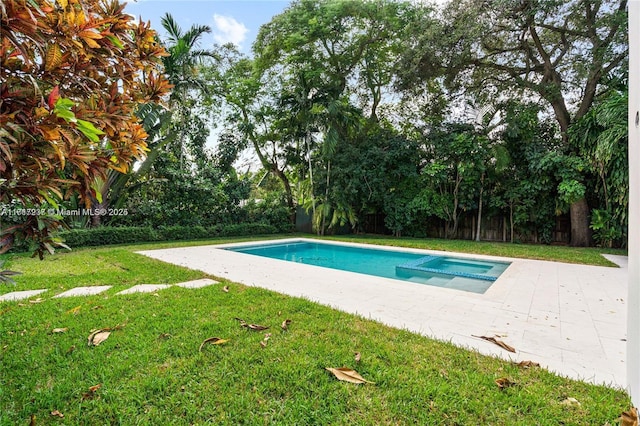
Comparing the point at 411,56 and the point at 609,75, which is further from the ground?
the point at 411,56

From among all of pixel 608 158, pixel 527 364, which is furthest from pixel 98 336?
pixel 608 158

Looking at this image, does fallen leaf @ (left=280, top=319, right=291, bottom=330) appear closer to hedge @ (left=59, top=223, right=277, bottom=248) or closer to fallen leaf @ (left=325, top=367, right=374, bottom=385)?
fallen leaf @ (left=325, top=367, right=374, bottom=385)

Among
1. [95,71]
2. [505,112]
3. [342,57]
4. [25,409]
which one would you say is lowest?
[25,409]

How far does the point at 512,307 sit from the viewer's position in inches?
157

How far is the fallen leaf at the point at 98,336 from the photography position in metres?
2.62

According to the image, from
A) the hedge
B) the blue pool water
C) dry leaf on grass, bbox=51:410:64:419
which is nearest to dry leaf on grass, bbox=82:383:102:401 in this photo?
dry leaf on grass, bbox=51:410:64:419

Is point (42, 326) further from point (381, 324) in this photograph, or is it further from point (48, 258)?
point (48, 258)

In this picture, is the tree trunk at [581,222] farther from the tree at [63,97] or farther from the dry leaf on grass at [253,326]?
the tree at [63,97]

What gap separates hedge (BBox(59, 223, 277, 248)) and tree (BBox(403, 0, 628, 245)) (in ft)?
30.4

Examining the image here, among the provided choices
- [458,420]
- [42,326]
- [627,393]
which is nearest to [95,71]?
[42,326]

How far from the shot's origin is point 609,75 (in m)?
9.52

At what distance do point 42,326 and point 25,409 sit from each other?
148 centimetres

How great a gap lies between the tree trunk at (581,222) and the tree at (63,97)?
44.4ft

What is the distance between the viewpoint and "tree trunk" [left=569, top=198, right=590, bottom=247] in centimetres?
1083
